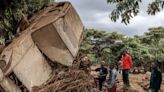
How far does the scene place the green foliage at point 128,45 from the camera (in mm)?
34938

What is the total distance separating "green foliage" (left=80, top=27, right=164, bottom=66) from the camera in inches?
1375

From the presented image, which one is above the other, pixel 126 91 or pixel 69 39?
pixel 69 39

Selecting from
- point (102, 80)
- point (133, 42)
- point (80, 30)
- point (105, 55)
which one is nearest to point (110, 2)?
point (80, 30)

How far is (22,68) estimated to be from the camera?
11188mm

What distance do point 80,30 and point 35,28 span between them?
4.78 feet

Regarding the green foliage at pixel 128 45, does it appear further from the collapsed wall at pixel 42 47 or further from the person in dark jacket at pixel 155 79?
the collapsed wall at pixel 42 47

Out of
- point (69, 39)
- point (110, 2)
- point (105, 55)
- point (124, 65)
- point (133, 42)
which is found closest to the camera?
point (69, 39)

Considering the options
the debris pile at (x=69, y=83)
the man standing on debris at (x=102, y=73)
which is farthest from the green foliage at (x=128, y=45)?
the debris pile at (x=69, y=83)

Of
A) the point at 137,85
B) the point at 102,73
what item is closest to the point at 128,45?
the point at 137,85

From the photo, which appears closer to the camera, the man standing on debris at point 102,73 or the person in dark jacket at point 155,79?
the person in dark jacket at point 155,79

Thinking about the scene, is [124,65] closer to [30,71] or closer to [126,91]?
[126,91]

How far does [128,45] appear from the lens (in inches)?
Answer: 1479

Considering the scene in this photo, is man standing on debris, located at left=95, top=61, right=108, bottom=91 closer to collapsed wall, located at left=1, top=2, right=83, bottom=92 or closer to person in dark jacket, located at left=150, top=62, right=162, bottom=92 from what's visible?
person in dark jacket, located at left=150, top=62, right=162, bottom=92

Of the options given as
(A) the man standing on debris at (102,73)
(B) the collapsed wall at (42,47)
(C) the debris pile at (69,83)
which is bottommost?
(A) the man standing on debris at (102,73)
